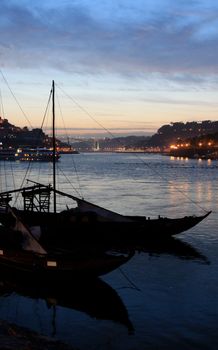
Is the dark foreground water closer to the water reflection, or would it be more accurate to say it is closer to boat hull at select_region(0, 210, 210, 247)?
the water reflection

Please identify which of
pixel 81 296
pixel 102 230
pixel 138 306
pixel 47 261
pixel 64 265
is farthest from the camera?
pixel 102 230

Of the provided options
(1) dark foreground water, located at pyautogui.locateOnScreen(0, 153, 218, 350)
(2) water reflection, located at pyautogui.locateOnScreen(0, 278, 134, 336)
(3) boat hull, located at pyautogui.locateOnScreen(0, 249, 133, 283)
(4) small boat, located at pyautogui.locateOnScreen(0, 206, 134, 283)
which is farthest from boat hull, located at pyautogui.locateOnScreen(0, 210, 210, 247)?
(3) boat hull, located at pyautogui.locateOnScreen(0, 249, 133, 283)

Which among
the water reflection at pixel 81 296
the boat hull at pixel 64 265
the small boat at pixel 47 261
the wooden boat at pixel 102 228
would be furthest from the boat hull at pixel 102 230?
the boat hull at pixel 64 265

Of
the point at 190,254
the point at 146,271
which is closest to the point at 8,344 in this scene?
the point at 146,271

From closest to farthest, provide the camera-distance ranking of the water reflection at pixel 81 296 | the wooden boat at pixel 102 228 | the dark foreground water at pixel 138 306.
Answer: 1. the dark foreground water at pixel 138 306
2. the water reflection at pixel 81 296
3. the wooden boat at pixel 102 228

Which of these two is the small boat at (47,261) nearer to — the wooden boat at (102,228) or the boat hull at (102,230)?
the wooden boat at (102,228)

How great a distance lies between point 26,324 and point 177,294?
25.7ft

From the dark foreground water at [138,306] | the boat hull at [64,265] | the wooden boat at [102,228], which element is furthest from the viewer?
the wooden boat at [102,228]

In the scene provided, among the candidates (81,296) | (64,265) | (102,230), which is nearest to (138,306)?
(81,296)

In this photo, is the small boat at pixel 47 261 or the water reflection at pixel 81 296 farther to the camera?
the small boat at pixel 47 261

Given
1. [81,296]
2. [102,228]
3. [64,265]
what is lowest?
[81,296]

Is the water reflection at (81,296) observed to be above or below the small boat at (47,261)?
below

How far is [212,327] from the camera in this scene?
17875mm

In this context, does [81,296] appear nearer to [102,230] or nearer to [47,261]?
[47,261]
